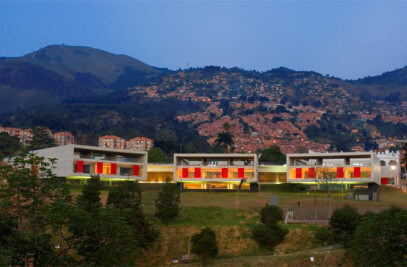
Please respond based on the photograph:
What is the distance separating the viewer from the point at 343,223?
1889 inches

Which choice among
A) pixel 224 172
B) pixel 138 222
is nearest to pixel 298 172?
pixel 224 172

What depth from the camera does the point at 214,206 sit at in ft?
214

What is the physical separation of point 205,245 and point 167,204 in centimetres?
1270

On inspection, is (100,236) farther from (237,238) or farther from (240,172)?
(240,172)

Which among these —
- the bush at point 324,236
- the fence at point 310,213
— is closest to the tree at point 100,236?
the bush at point 324,236

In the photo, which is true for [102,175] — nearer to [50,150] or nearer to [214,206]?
[50,150]

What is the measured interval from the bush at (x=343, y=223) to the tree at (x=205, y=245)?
36.4ft

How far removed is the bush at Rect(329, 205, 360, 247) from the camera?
155 feet

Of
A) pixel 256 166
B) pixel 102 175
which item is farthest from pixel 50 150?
pixel 256 166

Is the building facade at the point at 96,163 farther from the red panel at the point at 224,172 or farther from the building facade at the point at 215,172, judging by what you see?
the red panel at the point at 224,172

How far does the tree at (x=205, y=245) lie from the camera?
4556cm

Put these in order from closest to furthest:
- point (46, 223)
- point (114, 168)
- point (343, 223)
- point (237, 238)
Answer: point (46, 223), point (343, 223), point (237, 238), point (114, 168)

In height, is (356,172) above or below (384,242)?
above

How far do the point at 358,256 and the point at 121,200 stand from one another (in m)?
25.5
